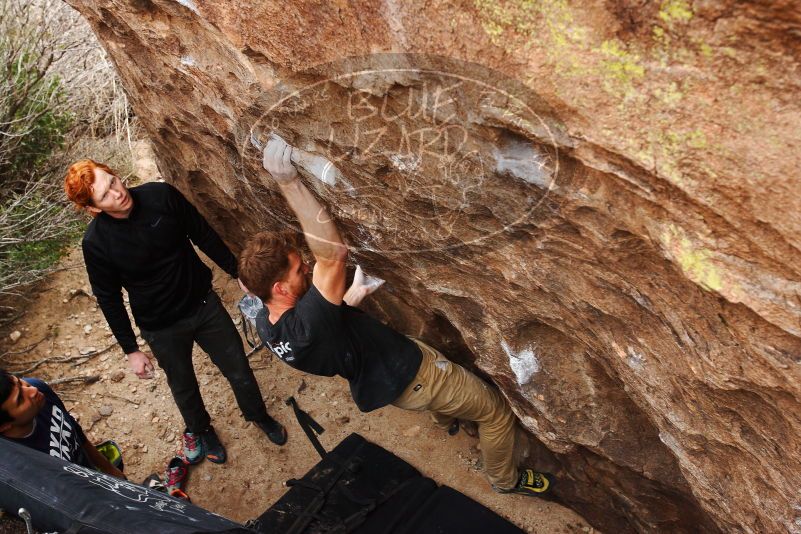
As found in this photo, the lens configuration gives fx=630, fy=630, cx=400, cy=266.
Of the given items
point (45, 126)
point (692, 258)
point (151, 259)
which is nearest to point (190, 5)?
point (151, 259)

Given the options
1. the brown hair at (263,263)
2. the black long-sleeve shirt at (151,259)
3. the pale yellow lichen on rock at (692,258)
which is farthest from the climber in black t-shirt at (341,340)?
the pale yellow lichen on rock at (692,258)

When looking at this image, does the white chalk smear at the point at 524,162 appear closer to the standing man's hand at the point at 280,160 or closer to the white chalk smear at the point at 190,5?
the standing man's hand at the point at 280,160

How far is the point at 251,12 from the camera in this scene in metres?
1.82

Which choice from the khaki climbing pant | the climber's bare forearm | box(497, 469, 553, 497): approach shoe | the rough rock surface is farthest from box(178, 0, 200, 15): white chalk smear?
box(497, 469, 553, 497): approach shoe

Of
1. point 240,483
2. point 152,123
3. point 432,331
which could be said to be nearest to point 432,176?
point 432,331

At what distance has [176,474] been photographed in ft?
10.2

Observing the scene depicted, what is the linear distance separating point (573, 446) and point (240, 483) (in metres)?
1.66

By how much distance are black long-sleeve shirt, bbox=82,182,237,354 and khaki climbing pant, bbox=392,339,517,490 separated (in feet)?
3.22

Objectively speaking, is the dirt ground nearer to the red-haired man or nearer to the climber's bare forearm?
the red-haired man

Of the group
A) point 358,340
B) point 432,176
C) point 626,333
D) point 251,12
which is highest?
point 251,12

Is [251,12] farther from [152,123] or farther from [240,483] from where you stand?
[240,483]

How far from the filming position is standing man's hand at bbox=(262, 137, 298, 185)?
224 cm

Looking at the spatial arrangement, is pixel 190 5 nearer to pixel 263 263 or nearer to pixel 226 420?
pixel 263 263

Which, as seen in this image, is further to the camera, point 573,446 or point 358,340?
point 573,446
